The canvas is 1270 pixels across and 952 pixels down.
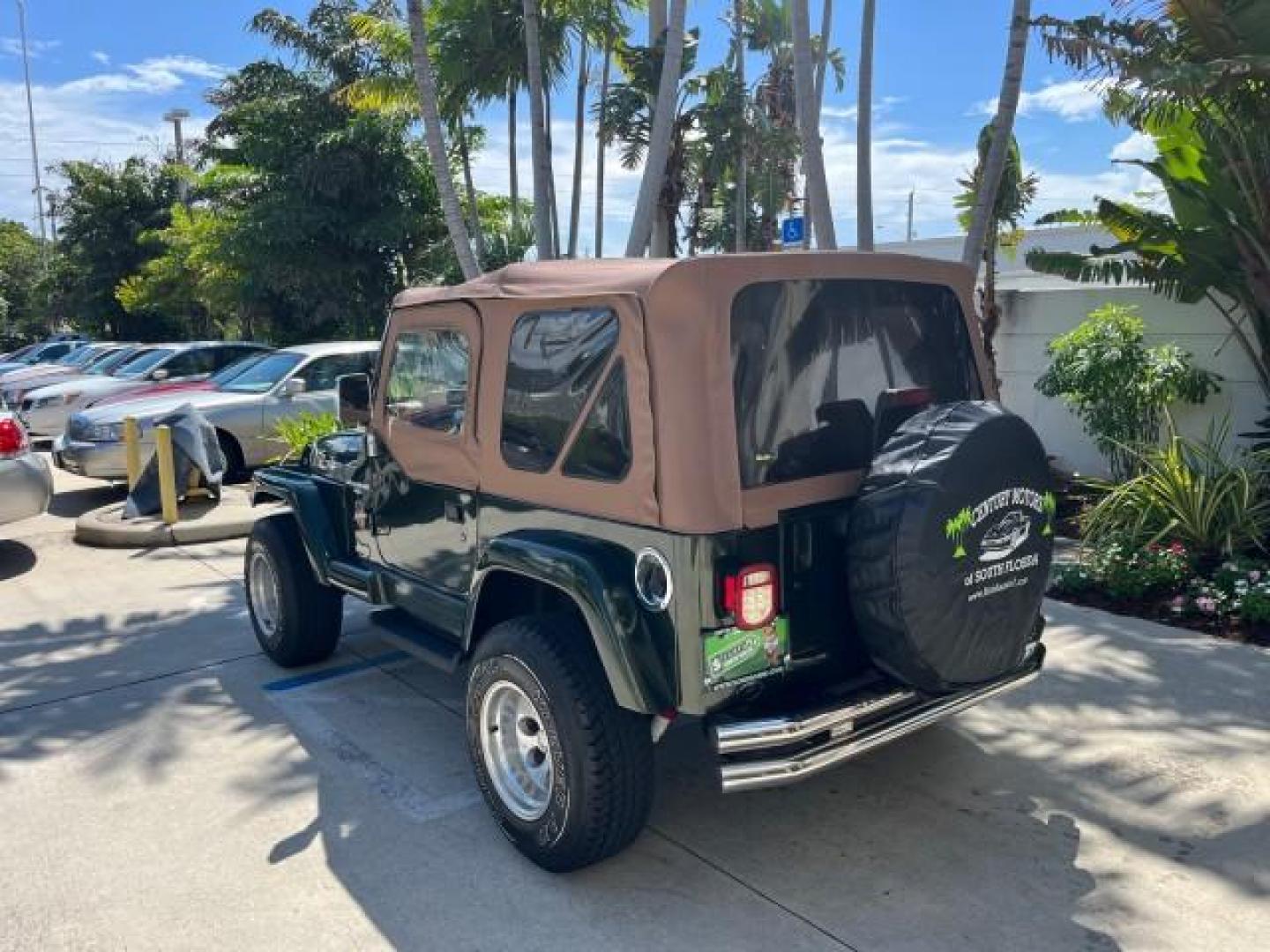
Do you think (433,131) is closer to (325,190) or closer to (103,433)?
(103,433)

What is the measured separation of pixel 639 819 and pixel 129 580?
5.61 metres

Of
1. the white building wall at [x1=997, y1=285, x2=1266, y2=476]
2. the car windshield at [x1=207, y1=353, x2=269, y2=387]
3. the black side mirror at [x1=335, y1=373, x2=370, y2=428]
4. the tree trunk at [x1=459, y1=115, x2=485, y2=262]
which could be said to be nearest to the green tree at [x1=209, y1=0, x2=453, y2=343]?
the tree trunk at [x1=459, y1=115, x2=485, y2=262]

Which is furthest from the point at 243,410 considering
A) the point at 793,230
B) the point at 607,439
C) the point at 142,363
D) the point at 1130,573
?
the point at 1130,573

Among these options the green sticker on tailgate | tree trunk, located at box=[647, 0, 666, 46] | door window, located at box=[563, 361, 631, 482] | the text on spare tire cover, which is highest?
tree trunk, located at box=[647, 0, 666, 46]

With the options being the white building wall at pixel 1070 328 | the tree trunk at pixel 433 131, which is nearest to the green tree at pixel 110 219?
the tree trunk at pixel 433 131

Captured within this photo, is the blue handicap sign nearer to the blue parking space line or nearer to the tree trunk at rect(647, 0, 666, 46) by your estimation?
the tree trunk at rect(647, 0, 666, 46)

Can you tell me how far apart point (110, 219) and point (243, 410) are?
79.9 ft

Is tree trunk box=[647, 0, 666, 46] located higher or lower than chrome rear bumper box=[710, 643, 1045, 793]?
higher

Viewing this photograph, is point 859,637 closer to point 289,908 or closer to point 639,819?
point 639,819

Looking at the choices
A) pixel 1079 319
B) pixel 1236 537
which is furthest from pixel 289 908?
pixel 1079 319

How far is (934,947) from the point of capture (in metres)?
2.87

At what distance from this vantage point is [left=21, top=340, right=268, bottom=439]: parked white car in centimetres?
1383

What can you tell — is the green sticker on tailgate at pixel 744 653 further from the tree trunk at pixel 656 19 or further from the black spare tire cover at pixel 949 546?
the tree trunk at pixel 656 19

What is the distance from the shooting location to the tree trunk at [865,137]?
9281 mm
